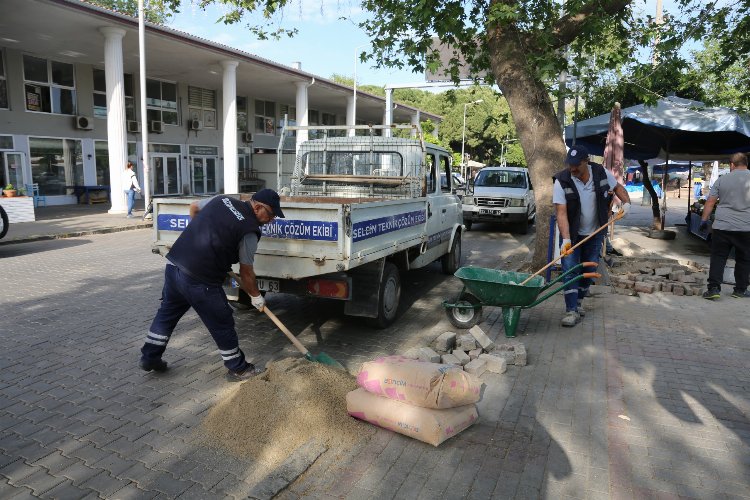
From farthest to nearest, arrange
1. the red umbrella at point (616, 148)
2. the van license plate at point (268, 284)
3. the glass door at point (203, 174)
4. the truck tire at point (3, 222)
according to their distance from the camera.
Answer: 1. the glass door at point (203, 174)
2. the truck tire at point (3, 222)
3. the red umbrella at point (616, 148)
4. the van license plate at point (268, 284)

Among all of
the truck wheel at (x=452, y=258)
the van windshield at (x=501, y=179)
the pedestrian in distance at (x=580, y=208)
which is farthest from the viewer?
the van windshield at (x=501, y=179)

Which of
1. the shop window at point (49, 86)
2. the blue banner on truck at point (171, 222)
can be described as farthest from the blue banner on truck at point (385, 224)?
the shop window at point (49, 86)

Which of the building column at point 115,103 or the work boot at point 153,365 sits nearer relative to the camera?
the work boot at point 153,365

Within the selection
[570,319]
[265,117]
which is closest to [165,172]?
[265,117]

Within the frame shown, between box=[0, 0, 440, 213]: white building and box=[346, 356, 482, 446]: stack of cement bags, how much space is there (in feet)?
50.0

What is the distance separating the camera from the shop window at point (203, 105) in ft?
90.2

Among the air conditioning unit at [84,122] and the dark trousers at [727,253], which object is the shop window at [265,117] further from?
the dark trousers at [727,253]

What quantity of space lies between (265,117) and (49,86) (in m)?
13.4

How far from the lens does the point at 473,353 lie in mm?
4996

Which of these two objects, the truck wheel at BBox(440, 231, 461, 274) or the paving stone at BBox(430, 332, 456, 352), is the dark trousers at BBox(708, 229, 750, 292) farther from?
the paving stone at BBox(430, 332, 456, 352)

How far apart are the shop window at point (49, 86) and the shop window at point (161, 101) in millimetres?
3508

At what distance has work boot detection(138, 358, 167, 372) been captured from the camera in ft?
14.8

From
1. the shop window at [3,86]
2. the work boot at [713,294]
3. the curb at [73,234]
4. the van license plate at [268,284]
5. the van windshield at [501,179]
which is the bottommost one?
the curb at [73,234]

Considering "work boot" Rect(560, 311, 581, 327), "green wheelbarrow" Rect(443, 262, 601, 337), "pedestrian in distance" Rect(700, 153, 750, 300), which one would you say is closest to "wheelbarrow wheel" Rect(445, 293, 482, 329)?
"green wheelbarrow" Rect(443, 262, 601, 337)
